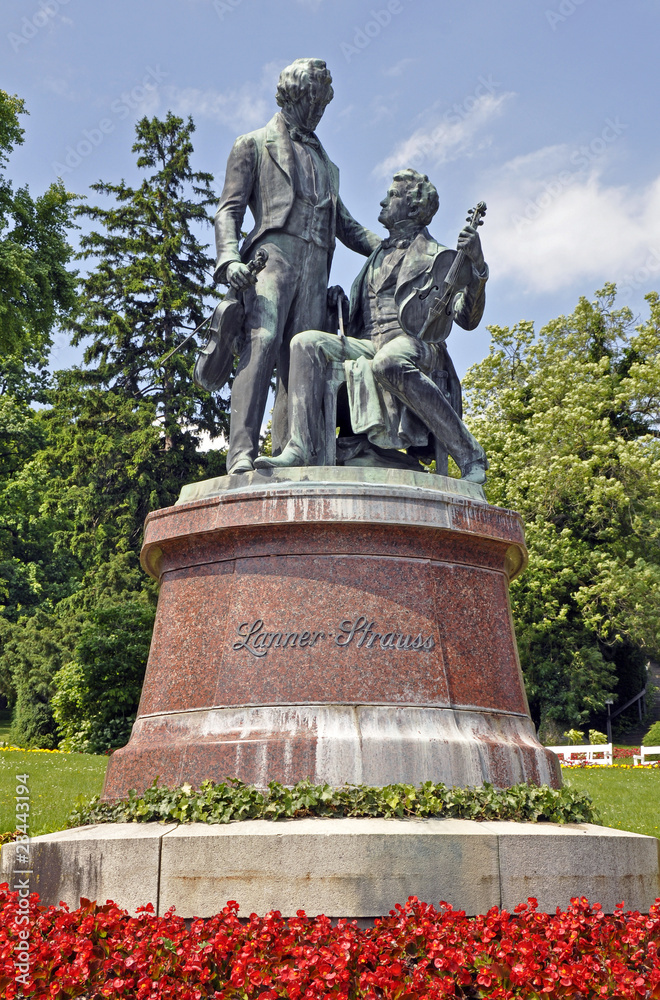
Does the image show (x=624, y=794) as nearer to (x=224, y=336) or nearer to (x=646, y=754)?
(x=224, y=336)

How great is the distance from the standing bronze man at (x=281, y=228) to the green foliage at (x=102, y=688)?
46.0 feet

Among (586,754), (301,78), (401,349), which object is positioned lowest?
(586,754)

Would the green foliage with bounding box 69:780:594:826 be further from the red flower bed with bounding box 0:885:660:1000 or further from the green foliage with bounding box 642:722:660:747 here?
the green foliage with bounding box 642:722:660:747

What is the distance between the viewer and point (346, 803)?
17.2 ft

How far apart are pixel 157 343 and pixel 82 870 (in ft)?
90.7

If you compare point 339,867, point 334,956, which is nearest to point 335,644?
point 339,867

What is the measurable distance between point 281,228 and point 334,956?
567 cm

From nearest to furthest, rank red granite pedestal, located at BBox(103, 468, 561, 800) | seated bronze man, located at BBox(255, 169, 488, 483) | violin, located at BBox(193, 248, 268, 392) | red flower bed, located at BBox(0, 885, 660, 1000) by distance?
red flower bed, located at BBox(0, 885, 660, 1000)
red granite pedestal, located at BBox(103, 468, 561, 800)
seated bronze man, located at BBox(255, 169, 488, 483)
violin, located at BBox(193, 248, 268, 392)

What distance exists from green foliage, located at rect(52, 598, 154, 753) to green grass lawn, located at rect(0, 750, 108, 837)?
3676 mm

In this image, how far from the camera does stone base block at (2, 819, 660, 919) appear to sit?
4.64 m

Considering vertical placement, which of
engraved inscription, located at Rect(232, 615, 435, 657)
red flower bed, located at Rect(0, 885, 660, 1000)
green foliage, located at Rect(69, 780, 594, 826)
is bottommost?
red flower bed, located at Rect(0, 885, 660, 1000)

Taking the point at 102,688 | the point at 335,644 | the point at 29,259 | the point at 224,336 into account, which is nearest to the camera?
the point at 335,644

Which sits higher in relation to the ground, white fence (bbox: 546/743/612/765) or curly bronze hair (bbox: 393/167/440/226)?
curly bronze hair (bbox: 393/167/440/226)

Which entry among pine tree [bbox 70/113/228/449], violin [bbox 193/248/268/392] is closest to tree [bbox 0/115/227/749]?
pine tree [bbox 70/113/228/449]
